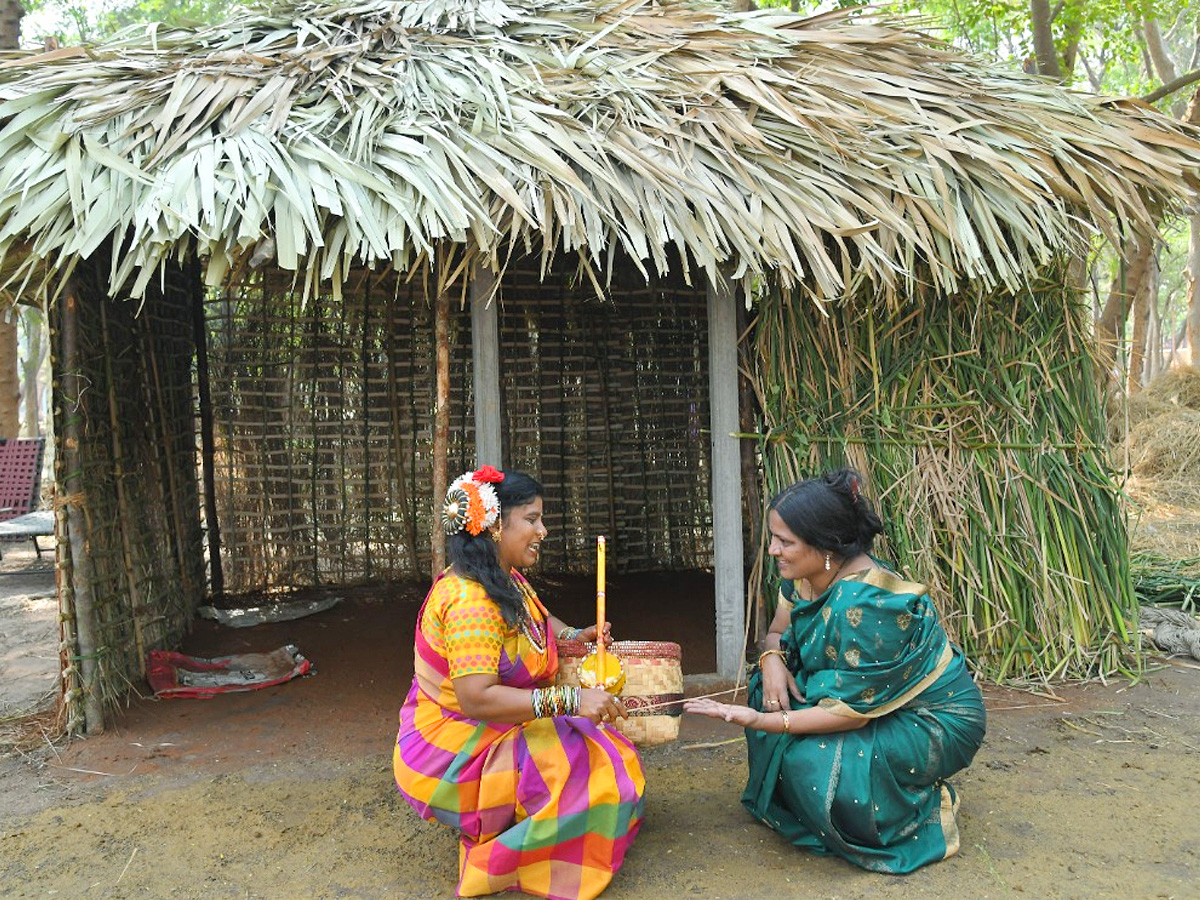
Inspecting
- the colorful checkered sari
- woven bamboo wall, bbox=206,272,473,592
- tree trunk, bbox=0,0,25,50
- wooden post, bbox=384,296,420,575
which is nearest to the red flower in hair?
the colorful checkered sari

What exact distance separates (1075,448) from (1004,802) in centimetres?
196

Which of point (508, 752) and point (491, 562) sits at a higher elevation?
point (491, 562)

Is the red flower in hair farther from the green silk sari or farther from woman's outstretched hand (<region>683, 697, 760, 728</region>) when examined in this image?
the green silk sari

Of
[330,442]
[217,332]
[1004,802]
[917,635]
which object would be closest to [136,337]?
[217,332]

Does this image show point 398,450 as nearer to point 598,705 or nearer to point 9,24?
point 598,705

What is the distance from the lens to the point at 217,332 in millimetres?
6230

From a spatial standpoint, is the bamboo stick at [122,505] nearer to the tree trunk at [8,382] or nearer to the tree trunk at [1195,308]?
the tree trunk at [8,382]

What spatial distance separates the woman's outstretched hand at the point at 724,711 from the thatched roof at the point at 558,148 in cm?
167

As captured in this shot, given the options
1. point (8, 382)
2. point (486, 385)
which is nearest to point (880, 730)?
point (486, 385)

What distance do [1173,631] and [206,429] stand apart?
18.3 feet

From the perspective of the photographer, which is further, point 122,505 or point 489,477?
point 122,505

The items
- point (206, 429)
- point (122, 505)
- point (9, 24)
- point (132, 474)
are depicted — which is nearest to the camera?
point (122, 505)

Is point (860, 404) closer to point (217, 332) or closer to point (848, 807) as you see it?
point (848, 807)

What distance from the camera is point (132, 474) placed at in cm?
467
